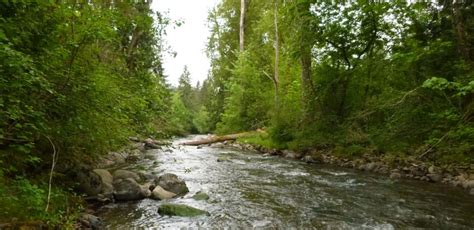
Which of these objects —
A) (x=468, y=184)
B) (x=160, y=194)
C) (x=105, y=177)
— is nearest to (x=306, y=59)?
(x=468, y=184)

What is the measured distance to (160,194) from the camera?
8.15 meters

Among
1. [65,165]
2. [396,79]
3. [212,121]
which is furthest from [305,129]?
[212,121]

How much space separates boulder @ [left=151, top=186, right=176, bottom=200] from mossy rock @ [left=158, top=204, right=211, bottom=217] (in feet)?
3.55

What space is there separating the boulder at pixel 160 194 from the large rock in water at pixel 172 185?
220 millimetres

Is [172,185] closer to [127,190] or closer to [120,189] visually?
[127,190]

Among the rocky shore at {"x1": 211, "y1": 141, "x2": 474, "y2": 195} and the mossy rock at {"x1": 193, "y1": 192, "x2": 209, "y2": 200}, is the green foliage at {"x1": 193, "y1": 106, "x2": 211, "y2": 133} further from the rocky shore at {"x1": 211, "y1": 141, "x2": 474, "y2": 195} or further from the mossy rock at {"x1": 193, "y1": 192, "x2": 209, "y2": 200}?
the mossy rock at {"x1": 193, "y1": 192, "x2": 209, "y2": 200}

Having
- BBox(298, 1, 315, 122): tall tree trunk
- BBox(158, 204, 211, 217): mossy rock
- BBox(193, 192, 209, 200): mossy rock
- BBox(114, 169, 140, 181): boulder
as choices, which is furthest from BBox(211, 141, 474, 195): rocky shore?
BBox(114, 169, 140, 181): boulder

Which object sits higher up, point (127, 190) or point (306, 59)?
point (306, 59)

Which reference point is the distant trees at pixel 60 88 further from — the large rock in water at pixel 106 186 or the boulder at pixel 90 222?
the boulder at pixel 90 222

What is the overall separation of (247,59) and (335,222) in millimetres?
21234

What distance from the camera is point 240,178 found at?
10.8 metres

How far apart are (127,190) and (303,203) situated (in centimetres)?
370

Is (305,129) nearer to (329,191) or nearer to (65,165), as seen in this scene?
(329,191)

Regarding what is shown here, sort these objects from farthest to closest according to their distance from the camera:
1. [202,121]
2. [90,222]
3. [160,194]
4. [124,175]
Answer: [202,121], [124,175], [160,194], [90,222]
